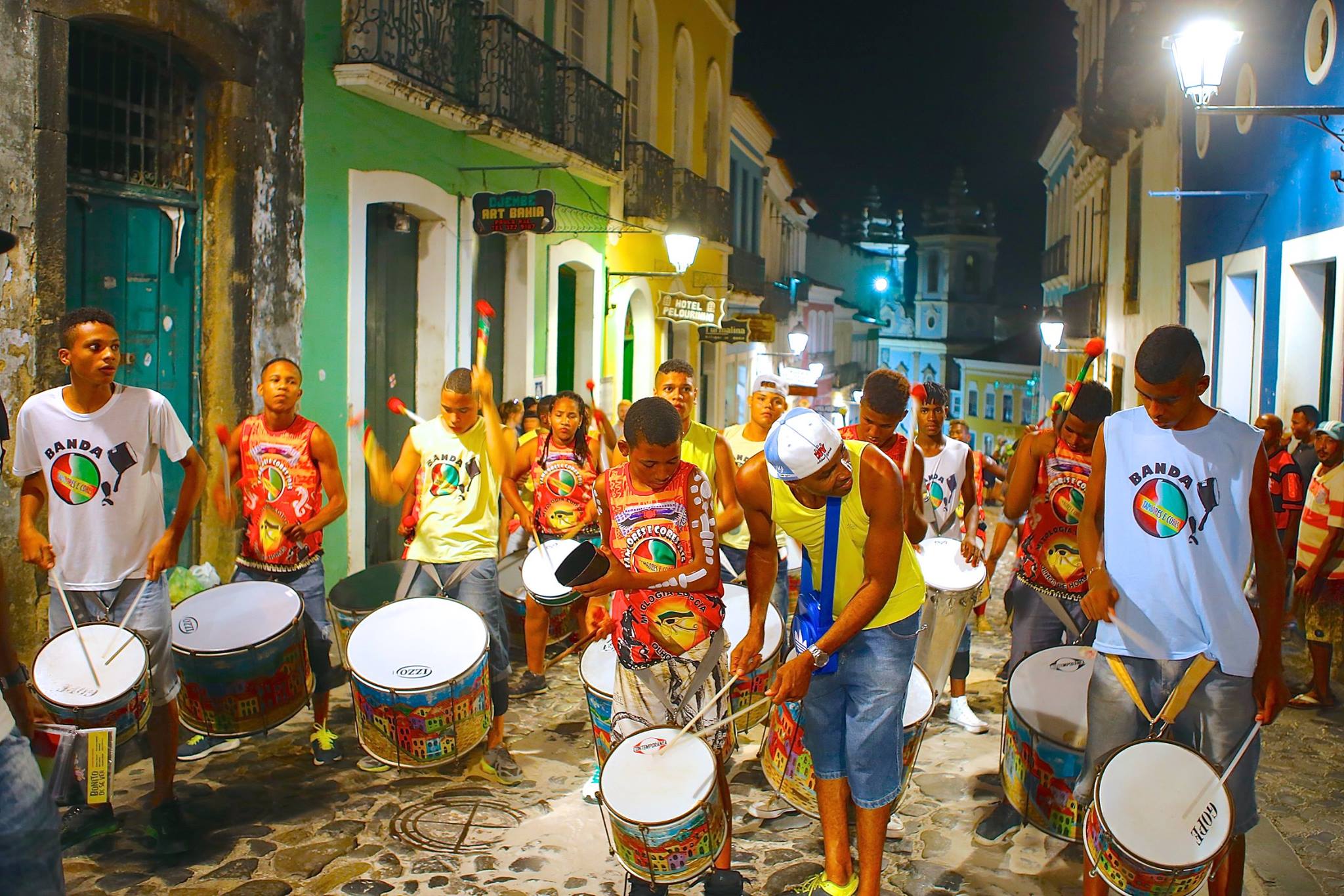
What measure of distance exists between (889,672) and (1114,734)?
2.48ft

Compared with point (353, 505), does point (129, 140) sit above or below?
above

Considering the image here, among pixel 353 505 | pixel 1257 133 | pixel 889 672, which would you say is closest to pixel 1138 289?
pixel 1257 133

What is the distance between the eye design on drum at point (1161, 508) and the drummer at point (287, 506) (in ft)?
11.7

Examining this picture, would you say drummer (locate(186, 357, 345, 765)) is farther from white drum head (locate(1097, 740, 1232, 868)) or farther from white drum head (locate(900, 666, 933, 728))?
white drum head (locate(1097, 740, 1232, 868))

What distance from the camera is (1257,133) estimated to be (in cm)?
1132

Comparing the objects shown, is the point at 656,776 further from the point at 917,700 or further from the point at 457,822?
the point at 457,822

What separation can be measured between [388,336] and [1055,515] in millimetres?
6494

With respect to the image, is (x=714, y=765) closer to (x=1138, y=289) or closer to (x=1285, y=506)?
(x=1285, y=506)

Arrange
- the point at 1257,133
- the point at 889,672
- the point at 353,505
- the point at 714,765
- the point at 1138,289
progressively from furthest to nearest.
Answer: the point at 1138,289, the point at 1257,133, the point at 353,505, the point at 889,672, the point at 714,765

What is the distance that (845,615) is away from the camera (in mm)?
4090

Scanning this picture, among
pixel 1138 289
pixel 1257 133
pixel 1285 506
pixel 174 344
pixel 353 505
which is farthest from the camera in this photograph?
pixel 1138 289

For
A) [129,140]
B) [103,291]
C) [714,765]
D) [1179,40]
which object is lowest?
[714,765]

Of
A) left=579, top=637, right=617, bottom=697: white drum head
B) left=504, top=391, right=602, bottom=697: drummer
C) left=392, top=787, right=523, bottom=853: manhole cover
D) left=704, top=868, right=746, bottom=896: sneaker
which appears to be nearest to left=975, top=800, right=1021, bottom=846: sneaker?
left=704, top=868, right=746, bottom=896: sneaker

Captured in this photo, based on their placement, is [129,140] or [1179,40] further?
[1179,40]
